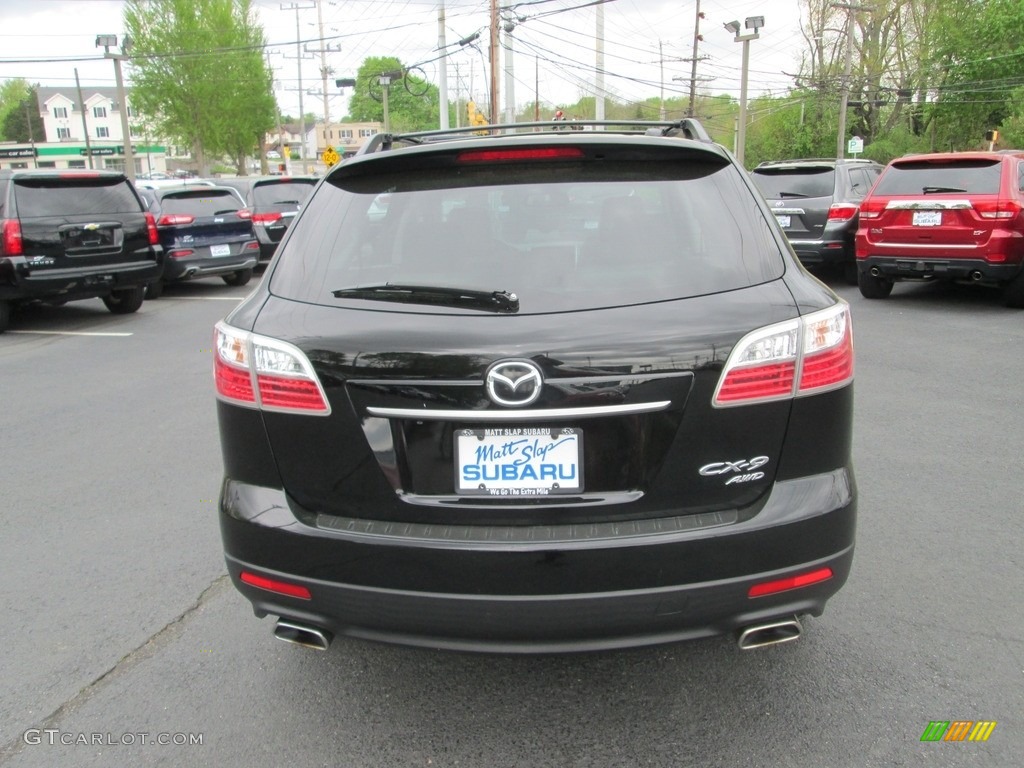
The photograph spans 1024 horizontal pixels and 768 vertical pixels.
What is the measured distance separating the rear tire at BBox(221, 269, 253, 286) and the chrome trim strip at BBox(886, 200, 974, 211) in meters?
9.88

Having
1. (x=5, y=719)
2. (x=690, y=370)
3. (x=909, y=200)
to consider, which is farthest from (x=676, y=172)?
(x=909, y=200)

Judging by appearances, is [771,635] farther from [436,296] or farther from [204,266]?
[204,266]

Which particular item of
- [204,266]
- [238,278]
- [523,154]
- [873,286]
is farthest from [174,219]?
[523,154]

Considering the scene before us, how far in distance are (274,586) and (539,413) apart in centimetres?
93

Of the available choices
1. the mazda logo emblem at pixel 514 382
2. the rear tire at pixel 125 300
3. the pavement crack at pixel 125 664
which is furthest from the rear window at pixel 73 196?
the mazda logo emblem at pixel 514 382

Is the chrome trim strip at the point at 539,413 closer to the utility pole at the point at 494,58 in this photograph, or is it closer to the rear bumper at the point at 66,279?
the rear bumper at the point at 66,279

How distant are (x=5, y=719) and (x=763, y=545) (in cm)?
246

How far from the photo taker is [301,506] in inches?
93.1

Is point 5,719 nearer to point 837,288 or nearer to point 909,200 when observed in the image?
point 909,200

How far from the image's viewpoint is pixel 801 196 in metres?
12.0

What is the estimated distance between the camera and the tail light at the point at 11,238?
31.1 feet

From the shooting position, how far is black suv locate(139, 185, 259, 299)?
12.7 meters

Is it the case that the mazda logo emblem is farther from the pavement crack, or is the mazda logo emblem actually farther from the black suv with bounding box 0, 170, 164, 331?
the black suv with bounding box 0, 170, 164, 331

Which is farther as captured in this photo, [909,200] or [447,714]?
[909,200]
